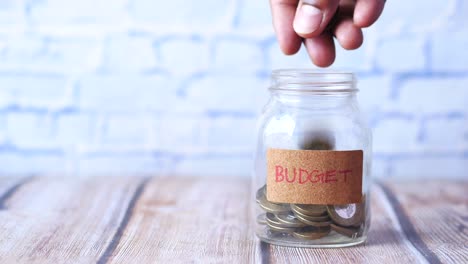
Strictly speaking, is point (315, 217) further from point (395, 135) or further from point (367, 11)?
point (395, 135)

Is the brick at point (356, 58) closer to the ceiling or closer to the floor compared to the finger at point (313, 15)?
closer to the floor

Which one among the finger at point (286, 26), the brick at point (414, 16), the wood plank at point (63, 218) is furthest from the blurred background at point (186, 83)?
the finger at point (286, 26)

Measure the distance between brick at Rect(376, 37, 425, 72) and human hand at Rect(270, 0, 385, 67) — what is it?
51 cm

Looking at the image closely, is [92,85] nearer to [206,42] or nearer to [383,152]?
[206,42]

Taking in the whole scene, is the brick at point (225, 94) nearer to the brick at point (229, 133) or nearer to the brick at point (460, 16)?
the brick at point (229, 133)

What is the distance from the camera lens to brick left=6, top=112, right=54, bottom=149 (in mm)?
1412

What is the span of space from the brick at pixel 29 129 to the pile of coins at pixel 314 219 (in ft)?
2.33

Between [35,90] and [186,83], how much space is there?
313 mm

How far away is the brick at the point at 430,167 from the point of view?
1.42m

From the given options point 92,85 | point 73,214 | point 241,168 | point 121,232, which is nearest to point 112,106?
point 92,85

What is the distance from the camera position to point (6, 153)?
143 centimetres

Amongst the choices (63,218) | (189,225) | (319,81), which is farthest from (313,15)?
(63,218)

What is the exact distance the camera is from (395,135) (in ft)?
4.63

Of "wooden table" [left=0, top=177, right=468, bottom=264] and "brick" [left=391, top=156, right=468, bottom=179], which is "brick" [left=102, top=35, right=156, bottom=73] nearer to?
"wooden table" [left=0, top=177, right=468, bottom=264]
